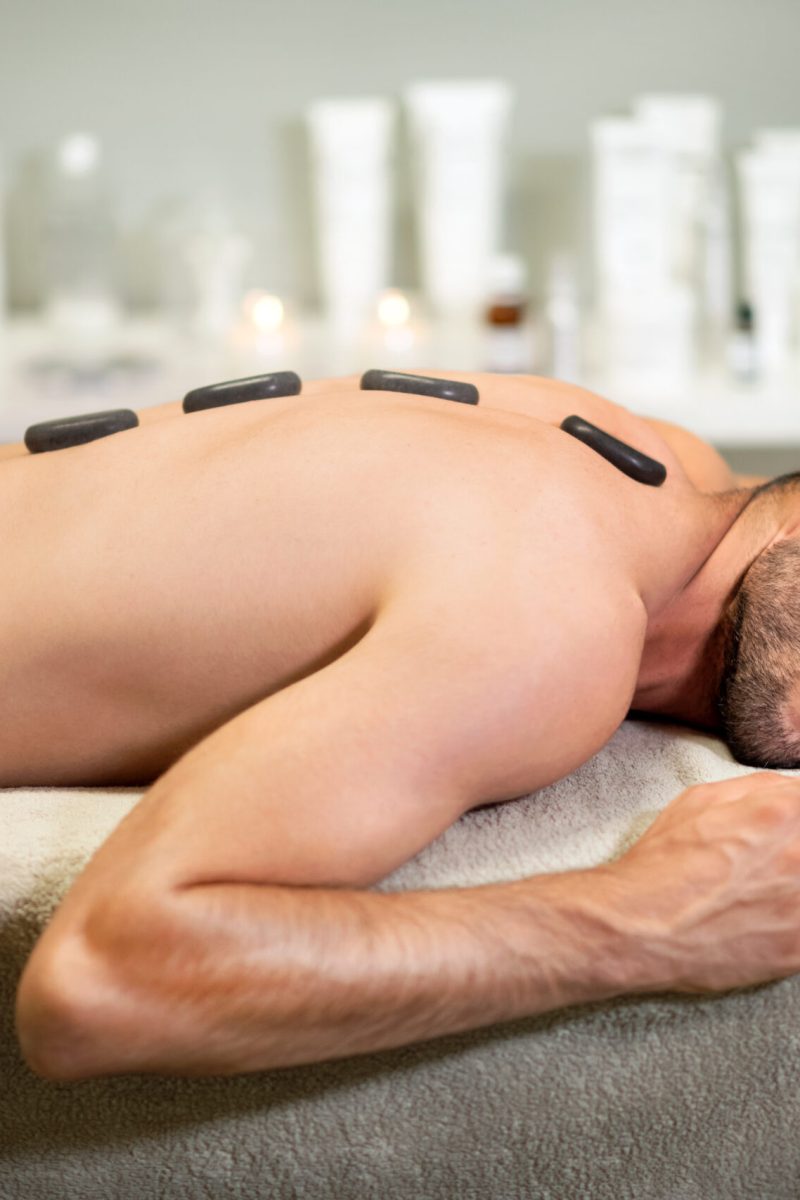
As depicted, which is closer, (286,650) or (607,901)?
(607,901)

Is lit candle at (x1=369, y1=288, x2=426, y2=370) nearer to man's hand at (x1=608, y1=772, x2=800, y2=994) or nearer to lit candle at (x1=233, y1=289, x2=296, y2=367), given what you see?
lit candle at (x1=233, y1=289, x2=296, y2=367)

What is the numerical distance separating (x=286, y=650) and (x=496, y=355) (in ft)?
3.87

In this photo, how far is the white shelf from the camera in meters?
1.89

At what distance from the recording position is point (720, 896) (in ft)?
2.58

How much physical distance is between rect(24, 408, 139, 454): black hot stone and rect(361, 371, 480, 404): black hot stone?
0.19 meters

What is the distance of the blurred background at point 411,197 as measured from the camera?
6.43ft

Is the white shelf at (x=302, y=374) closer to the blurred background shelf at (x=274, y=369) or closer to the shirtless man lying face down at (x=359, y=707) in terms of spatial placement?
the blurred background shelf at (x=274, y=369)

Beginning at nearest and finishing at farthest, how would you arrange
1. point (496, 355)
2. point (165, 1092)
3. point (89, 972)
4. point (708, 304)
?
point (89, 972) → point (165, 1092) → point (496, 355) → point (708, 304)

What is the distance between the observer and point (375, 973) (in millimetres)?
714

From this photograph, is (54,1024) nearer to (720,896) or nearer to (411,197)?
(720,896)

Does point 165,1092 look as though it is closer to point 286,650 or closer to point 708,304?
point 286,650

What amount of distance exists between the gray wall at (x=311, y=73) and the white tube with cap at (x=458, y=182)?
71mm

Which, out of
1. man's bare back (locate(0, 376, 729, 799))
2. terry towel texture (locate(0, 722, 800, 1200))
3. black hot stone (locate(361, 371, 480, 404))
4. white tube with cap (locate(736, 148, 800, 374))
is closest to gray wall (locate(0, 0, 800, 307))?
white tube with cap (locate(736, 148, 800, 374))

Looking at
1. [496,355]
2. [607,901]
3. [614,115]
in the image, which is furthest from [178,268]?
[607,901]
